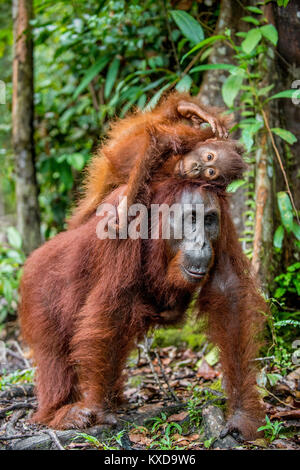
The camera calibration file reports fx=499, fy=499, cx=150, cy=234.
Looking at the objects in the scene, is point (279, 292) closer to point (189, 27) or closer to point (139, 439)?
point (139, 439)

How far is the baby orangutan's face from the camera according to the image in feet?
9.18

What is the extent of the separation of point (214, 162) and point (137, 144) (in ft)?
1.71

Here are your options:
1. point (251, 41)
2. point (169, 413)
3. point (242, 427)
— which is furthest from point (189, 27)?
point (242, 427)

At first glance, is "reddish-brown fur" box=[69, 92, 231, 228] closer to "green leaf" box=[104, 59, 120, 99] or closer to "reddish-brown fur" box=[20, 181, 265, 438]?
"reddish-brown fur" box=[20, 181, 265, 438]

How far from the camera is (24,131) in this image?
16.9 feet

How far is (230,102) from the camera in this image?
3.55 m

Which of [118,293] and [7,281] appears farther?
[7,281]

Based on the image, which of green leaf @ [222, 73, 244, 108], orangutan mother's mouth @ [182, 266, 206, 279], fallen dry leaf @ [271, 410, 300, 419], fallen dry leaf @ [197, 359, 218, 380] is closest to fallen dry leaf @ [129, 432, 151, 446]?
fallen dry leaf @ [271, 410, 300, 419]

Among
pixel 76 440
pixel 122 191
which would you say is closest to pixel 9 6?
pixel 122 191

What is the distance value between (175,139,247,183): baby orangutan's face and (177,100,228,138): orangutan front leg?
9 cm

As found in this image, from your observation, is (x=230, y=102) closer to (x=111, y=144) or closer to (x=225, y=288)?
(x=111, y=144)

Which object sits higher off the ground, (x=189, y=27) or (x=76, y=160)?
(x=189, y=27)
